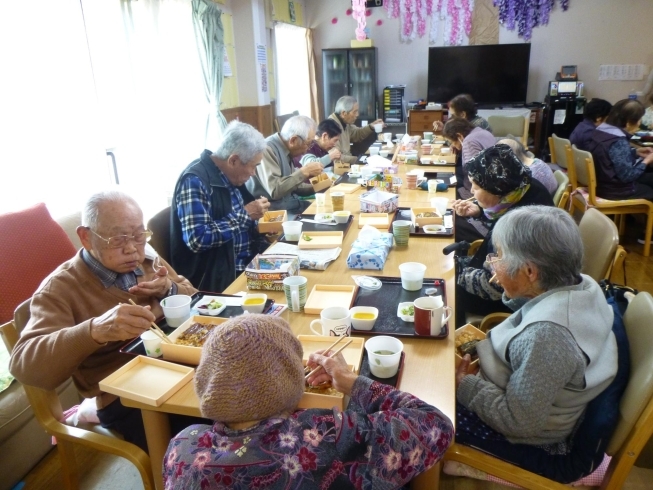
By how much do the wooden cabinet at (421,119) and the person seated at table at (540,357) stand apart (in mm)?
5832

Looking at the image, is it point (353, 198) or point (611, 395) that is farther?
point (353, 198)

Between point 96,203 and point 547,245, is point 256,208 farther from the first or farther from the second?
point 547,245

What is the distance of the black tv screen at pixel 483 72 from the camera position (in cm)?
693

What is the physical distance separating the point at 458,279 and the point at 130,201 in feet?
4.09

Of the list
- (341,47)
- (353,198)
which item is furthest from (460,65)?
(353,198)

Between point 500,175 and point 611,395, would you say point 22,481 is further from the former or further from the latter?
point 500,175

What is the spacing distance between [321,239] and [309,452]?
1.37 metres

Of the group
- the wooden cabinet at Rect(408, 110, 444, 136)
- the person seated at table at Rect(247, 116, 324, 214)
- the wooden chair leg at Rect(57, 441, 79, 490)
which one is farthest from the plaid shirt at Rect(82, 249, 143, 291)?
the wooden cabinet at Rect(408, 110, 444, 136)

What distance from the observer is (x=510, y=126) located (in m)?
5.91

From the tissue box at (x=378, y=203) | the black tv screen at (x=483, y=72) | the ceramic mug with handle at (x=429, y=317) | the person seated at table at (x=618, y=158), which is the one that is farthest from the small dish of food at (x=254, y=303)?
the black tv screen at (x=483, y=72)

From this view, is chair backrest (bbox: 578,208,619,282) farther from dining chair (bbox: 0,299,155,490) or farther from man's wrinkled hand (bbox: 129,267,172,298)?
dining chair (bbox: 0,299,155,490)

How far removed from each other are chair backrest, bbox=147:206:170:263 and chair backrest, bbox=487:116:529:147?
15.5ft

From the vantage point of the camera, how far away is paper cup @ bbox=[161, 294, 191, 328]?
1.51 m

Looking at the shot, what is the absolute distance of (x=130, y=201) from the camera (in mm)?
1587
